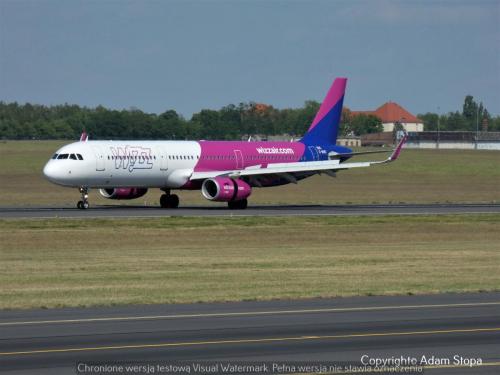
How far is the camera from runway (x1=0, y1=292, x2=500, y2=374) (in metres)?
17.4

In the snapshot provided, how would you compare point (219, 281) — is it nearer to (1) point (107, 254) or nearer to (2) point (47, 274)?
(2) point (47, 274)

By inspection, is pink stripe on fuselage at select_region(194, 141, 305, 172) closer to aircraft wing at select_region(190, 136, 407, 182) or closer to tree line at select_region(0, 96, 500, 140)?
aircraft wing at select_region(190, 136, 407, 182)

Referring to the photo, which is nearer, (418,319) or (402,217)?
(418,319)

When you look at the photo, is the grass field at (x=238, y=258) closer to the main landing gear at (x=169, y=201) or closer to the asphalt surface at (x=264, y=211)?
the asphalt surface at (x=264, y=211)

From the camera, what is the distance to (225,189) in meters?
55.8

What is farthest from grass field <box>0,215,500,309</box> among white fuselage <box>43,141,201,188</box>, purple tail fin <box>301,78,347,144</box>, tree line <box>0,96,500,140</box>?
tree line <box>0,96,500,140</box>

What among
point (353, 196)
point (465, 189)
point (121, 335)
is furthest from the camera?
point (465, 189)

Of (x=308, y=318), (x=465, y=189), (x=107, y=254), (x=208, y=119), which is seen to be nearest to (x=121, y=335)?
(x=308, y=318)

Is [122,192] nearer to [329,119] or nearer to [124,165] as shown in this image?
[124,165]

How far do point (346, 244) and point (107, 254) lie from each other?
915cm

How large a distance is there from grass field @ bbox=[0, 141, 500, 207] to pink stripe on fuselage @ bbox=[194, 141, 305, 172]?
15.5 feet

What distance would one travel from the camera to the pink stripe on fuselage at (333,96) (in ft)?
219

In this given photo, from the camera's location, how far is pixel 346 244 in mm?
40469

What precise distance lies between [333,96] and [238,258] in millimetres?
33666
